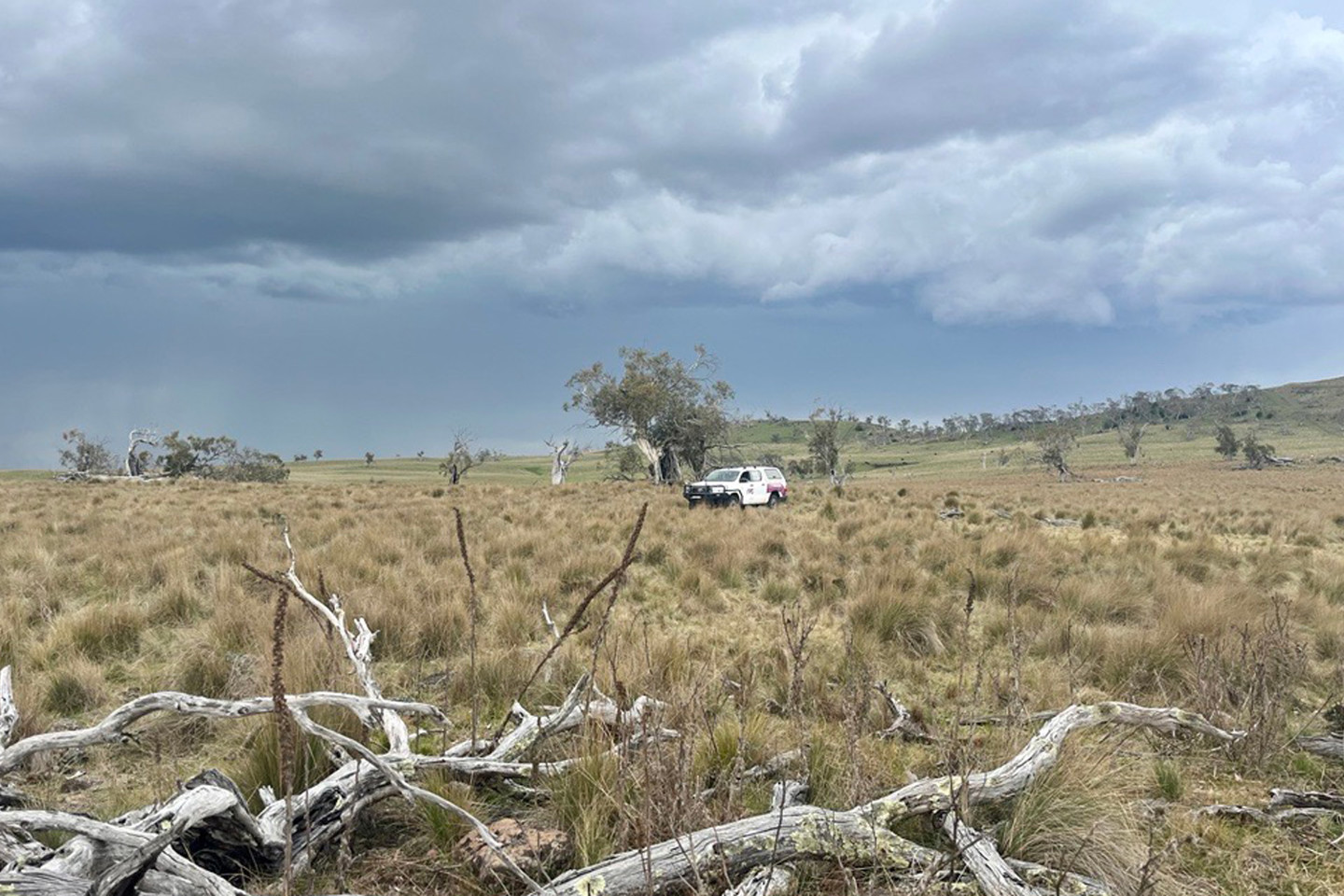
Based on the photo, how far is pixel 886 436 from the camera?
15500 cm

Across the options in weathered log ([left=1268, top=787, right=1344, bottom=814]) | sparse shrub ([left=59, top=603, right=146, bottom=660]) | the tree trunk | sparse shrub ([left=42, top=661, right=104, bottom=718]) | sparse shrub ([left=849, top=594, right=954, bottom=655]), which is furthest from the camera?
the tree trunk

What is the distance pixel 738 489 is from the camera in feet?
84.7

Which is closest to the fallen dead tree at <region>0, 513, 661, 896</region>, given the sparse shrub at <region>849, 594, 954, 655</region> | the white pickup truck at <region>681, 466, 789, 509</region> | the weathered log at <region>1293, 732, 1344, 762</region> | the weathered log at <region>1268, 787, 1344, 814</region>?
the weathered log at <region>1268, 787, 1344, 814</region>

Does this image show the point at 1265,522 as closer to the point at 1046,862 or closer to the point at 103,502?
the point at 1046,862

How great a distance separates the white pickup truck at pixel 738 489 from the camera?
25.8 metres

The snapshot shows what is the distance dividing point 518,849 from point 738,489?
22.9 meters

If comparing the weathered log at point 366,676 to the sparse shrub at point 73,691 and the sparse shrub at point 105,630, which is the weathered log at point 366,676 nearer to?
the sparse shrub at point 73,691

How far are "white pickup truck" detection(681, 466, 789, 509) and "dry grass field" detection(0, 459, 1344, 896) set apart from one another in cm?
821

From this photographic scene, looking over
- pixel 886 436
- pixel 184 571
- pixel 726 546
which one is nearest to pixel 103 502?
pixel 184 571

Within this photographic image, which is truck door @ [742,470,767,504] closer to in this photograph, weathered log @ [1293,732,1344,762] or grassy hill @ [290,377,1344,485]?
weathered log @ [1293,732,1344,762]

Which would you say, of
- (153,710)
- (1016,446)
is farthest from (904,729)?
(1016,446)

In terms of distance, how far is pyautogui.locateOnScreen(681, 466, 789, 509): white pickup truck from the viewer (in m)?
25.8

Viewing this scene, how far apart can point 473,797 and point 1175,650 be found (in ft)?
22.3

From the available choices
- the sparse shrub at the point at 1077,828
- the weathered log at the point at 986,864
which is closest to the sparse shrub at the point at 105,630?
the weathered log at the point at 986,864
